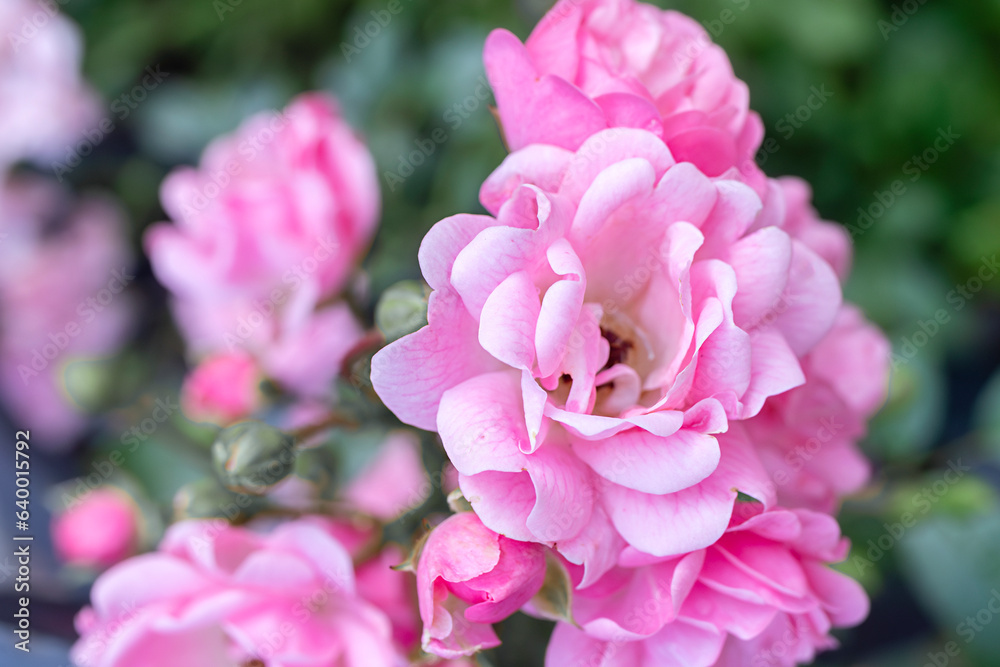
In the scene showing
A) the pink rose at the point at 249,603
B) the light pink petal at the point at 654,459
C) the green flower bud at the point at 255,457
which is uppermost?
the light pink petal at the point at 654,459

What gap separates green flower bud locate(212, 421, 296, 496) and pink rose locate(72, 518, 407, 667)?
0.04m

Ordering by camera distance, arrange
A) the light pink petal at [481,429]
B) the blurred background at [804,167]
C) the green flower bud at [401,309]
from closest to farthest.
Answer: the light pink petal at [481,429] → the green flower bud at [401,309] → the blurred background at [804,167]

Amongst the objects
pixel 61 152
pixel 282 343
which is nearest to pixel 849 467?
pixel 282 343

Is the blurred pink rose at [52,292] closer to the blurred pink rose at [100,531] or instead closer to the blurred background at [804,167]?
the blurred background at [804,167]

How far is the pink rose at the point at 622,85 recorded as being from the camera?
1.50 ft

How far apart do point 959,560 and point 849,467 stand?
435 mm

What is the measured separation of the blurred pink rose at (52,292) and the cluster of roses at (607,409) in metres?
A: 0.63

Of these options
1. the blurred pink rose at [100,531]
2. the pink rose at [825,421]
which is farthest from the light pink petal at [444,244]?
the blurred pink rose at [100,531]

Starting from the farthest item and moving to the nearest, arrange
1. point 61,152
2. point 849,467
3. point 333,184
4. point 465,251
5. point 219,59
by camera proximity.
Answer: point 219,59 → point 61,152 → point 333,184 → point 849,467 → point 465,251

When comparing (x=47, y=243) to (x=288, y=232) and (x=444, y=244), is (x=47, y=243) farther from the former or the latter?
(x=444, y=244)

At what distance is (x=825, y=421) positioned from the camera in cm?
53

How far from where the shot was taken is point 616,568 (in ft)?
1.55

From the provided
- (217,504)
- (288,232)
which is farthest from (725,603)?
(288,232)

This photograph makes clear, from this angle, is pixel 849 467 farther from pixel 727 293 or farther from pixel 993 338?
pixel 993 338
